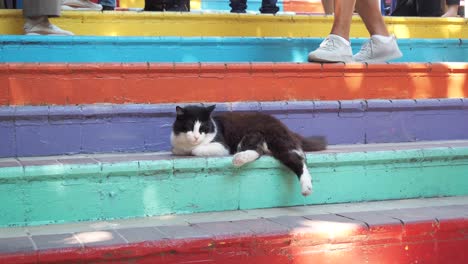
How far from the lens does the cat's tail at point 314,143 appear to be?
3.80 metres

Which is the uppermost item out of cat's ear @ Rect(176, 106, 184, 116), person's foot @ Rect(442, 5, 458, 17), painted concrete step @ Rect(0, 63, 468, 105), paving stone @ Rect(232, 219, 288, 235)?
person's foot @ Rect(442, 5, 458, 17)

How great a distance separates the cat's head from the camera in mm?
3693

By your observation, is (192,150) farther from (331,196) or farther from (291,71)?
(291,71)

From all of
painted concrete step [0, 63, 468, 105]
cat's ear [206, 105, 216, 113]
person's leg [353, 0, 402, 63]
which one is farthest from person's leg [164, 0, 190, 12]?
cat's ear [206, 105, 216, 113]

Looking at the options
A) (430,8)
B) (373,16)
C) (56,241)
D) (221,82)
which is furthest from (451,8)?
(56,241)

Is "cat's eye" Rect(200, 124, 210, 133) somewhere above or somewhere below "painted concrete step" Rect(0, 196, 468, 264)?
above

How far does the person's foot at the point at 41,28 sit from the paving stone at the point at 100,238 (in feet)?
7.02

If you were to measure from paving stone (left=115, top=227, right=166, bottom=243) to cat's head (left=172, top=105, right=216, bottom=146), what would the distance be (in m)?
0.77

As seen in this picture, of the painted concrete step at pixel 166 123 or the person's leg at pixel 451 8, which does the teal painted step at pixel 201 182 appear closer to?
the painted concrete step at pixel 166 123

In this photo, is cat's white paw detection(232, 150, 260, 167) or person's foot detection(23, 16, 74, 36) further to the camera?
person's foot detection(23, 16, 74, 36)

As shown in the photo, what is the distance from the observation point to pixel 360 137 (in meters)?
4.28

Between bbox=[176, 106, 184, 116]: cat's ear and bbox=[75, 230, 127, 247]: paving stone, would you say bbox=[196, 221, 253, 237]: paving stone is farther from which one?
bbox=[176, 106, 184, 116]: cat's ear

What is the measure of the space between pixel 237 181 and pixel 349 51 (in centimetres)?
159

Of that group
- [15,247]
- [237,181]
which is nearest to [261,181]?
[237,181]
